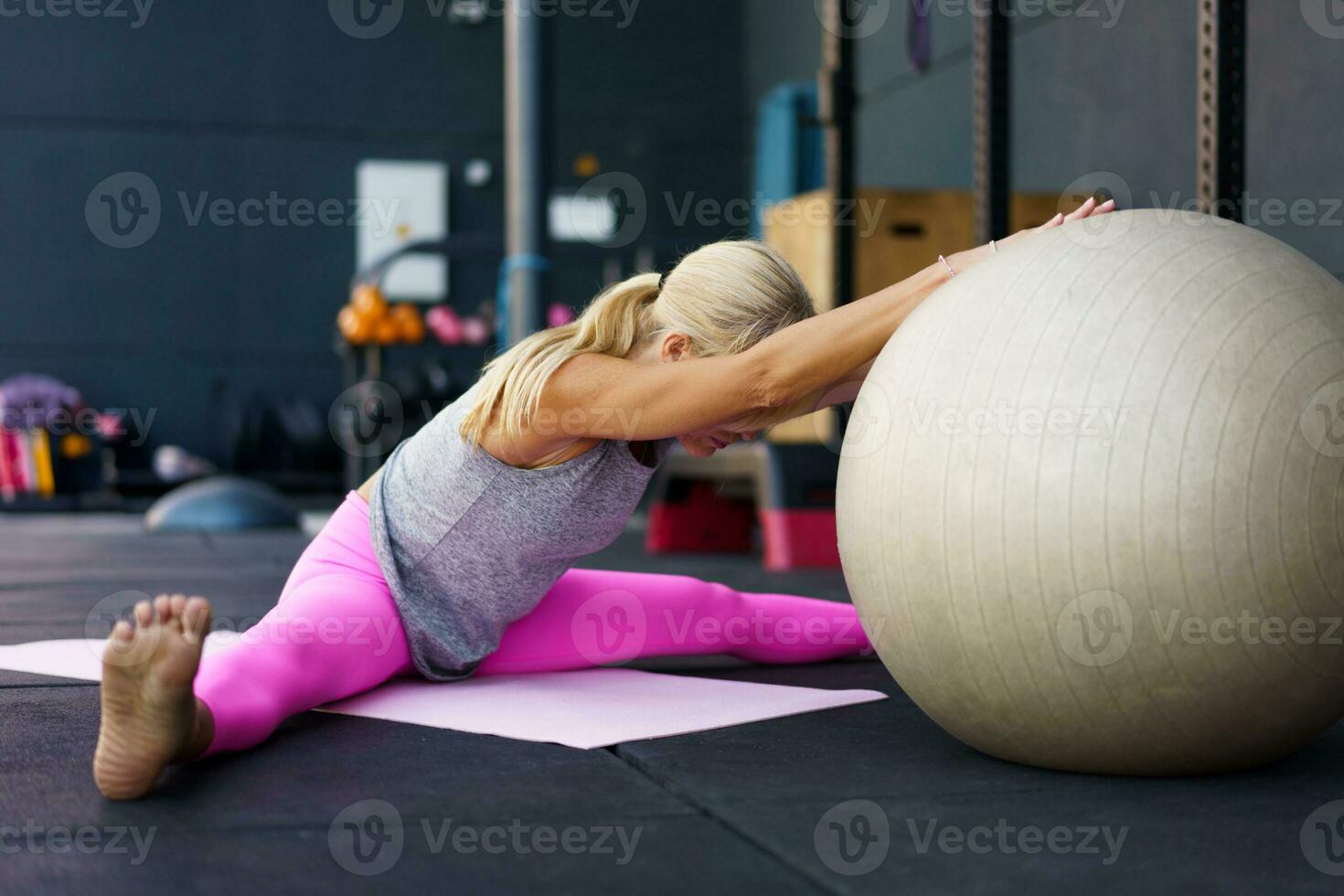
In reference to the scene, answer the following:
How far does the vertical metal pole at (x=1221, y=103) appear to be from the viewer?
2.64m

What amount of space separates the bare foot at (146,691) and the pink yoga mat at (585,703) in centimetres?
42

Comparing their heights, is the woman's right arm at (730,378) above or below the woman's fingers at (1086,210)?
below

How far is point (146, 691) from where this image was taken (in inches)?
49.8

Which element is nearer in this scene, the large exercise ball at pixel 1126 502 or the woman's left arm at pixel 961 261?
the large exercise ball at pixel 1126 502

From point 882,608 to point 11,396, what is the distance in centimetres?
708

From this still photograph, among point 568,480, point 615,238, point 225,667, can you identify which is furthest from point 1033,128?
point 225,667

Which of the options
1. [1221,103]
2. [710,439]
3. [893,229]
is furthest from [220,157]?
[710,439]

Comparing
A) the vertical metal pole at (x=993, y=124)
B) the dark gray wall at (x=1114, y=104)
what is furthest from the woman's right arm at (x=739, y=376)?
the dark gray wall at (x=1114, y=104)

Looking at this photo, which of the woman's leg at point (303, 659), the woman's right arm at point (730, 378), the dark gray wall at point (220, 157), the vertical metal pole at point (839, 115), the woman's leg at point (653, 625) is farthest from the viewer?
the dark gray wall at point (220, 157)

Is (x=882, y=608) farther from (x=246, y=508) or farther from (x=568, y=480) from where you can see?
(x=246, y=508)

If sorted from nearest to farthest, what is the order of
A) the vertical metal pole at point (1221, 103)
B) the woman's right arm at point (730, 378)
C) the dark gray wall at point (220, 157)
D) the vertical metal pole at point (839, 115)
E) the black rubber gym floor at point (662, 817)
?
the black rubber gym floor at point (662, 817)
the woman's right arm at point (730, 378)
the vertical metal pole at point (1221, 103)
the vertical metal pole at point (839, 115)
the dark gray wall at point (220, 157)

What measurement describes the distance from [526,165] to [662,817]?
3576 millimetres

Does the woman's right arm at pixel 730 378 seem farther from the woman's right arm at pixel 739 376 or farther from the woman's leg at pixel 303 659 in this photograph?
the woman's leg at pixel 303 659

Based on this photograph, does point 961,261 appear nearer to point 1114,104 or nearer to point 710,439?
point 710,439
